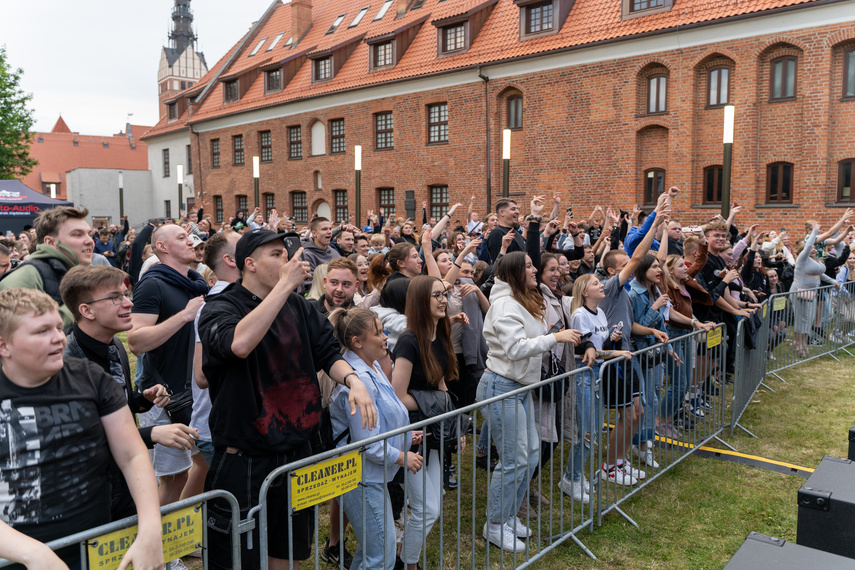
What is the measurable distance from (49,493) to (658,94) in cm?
2061

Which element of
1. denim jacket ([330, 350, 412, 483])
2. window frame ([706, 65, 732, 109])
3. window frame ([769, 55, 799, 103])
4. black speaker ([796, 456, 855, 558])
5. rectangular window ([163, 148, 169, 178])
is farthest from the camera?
rectangular window ([163, 148, 169, 178])

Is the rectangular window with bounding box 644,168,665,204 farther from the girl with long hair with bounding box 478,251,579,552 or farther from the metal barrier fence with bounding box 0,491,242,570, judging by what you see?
the metal barrier fence with bounding box 0,491,242,570

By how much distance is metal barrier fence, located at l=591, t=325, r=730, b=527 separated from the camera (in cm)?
509

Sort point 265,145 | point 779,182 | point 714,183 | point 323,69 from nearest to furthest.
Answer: point 779,182
point 714,183
point 323,69
point 265,145

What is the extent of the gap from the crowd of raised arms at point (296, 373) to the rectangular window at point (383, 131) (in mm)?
20056

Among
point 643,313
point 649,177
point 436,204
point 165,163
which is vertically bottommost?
point 643,313

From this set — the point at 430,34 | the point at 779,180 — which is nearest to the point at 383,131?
the point at 430,34

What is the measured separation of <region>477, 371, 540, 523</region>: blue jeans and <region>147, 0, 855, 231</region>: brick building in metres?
16.1

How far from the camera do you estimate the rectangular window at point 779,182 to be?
1808cm

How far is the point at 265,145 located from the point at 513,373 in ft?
99.4

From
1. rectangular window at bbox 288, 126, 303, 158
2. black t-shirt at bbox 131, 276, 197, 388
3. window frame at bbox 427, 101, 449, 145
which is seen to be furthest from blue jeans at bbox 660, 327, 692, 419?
rectangular window at bbox 288, 126, 303, 158

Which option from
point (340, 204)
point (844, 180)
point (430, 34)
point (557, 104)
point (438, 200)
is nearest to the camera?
point (844, 180)

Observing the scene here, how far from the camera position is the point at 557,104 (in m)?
21.4

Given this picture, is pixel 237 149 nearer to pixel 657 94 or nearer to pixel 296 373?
pixel 657 94
